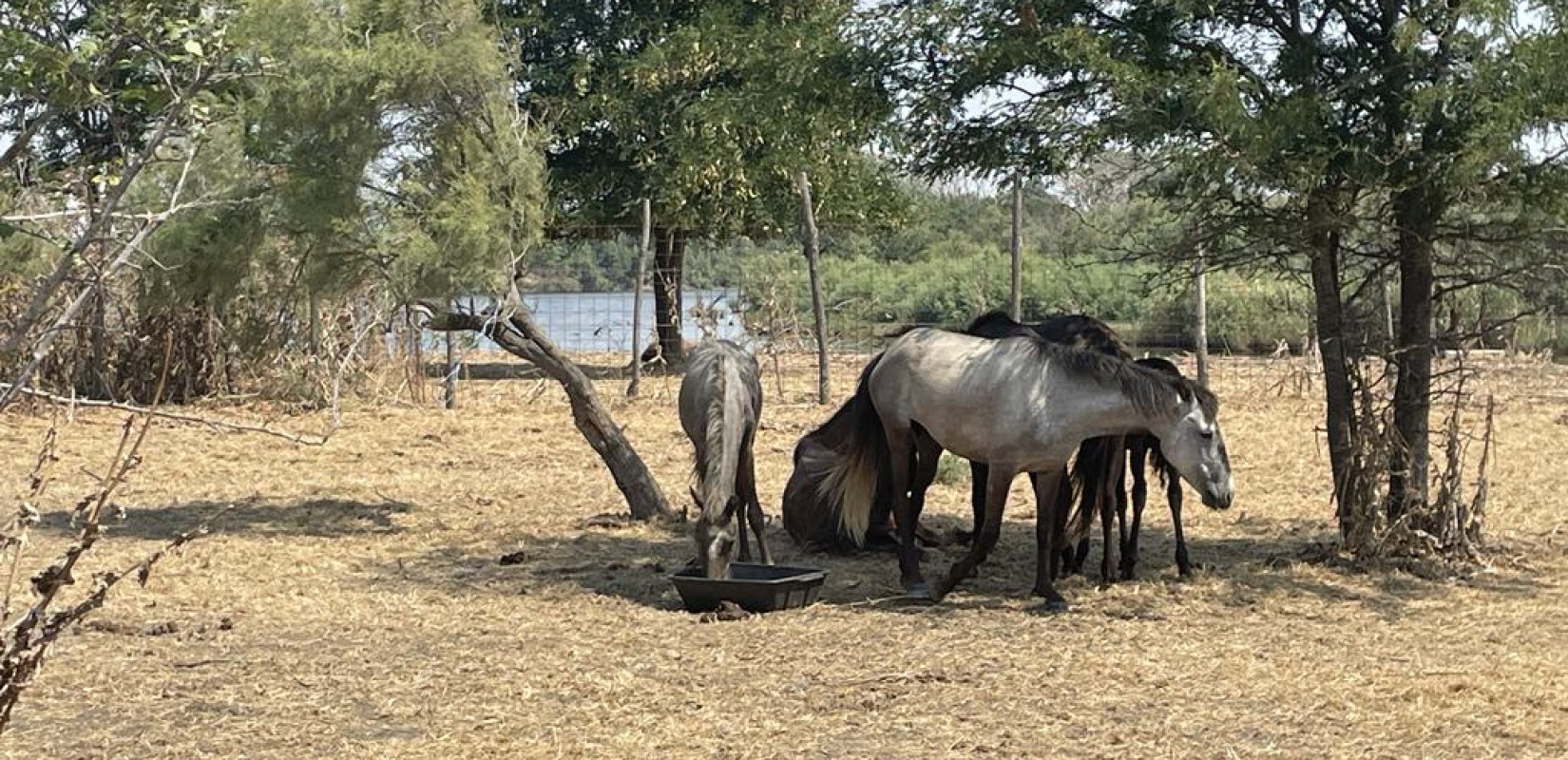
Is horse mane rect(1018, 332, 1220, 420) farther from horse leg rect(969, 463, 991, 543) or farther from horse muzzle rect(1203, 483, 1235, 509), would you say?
horse leg rect(969, 463, 991, 543)

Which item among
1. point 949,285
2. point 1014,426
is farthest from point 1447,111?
point 949,285

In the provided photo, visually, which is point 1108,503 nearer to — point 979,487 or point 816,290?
point 979,487

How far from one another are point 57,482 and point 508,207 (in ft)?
16.0

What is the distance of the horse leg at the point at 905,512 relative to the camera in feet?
27.4

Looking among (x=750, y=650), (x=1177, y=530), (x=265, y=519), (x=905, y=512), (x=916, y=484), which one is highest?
(x=916, y=484)

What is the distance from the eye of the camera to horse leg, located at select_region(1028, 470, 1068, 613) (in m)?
8.02

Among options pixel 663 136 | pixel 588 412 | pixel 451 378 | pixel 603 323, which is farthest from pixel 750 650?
pixel 603 323

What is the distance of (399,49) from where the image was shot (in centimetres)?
990

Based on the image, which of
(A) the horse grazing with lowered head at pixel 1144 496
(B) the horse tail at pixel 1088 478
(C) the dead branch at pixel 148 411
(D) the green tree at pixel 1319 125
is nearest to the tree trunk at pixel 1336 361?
(D) the green tree at pixel 1319 125

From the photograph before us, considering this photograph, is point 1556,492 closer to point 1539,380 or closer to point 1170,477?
point 1170,477

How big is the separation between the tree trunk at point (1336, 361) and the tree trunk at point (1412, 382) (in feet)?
0.79

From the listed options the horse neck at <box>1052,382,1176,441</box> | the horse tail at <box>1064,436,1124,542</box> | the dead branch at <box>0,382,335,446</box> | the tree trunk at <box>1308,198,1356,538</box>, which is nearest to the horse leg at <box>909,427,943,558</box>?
the horse tail at <box>1064,436,1124,542</box>

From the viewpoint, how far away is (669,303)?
20641mm

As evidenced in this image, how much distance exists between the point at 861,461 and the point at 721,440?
1127 mm
